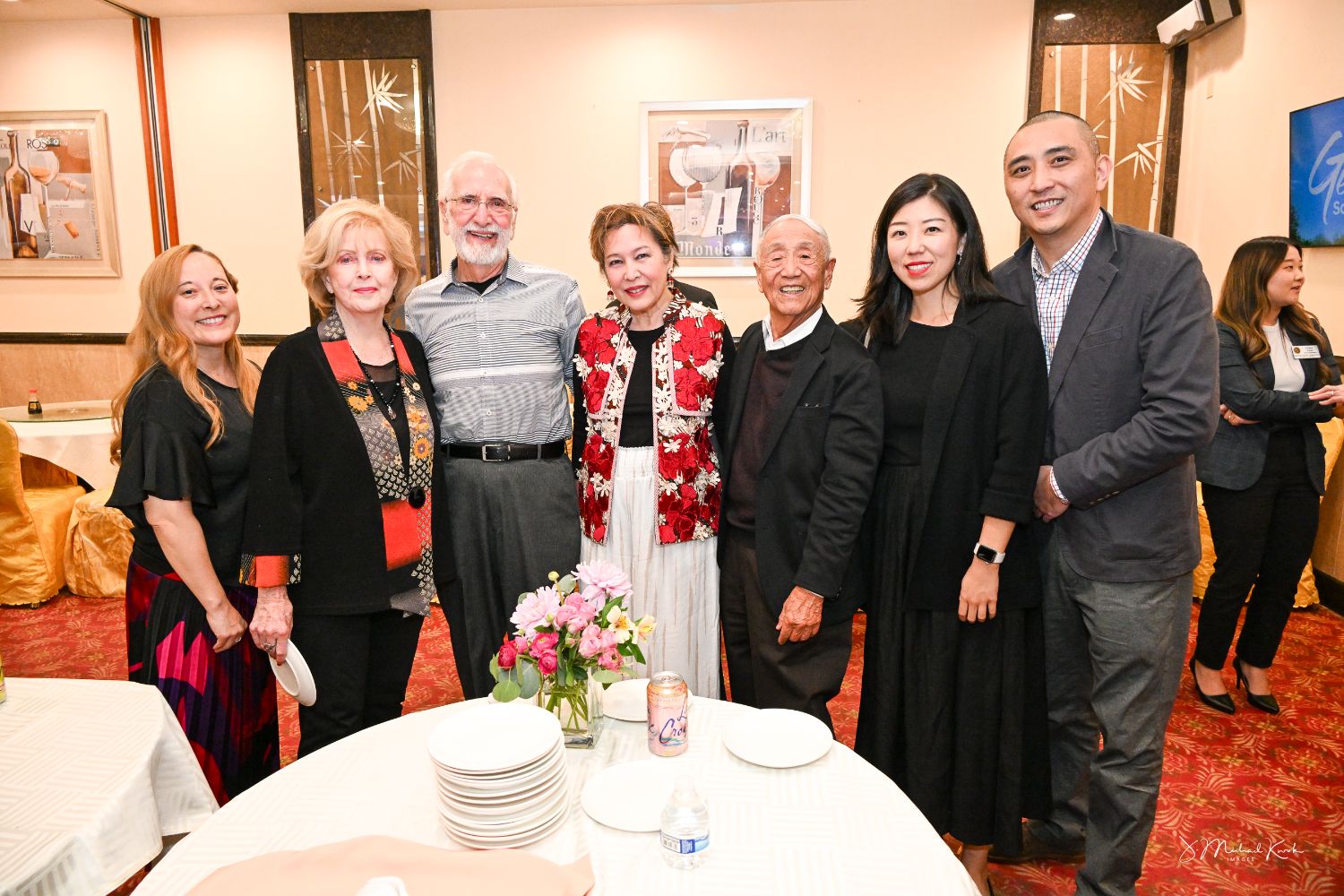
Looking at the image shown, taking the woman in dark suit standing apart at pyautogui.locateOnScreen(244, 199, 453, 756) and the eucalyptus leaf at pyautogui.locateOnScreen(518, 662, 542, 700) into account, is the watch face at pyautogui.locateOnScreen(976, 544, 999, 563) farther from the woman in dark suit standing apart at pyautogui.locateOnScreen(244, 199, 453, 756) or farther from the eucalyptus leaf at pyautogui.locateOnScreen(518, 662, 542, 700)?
the woman in dark suit standing apart at pyautogui.locateOnScreen(244, 199, 453, 756)

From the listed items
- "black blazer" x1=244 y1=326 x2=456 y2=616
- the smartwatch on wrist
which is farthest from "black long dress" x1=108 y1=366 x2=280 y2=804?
the smartwatch on wrist

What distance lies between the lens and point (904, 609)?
1.95 metres

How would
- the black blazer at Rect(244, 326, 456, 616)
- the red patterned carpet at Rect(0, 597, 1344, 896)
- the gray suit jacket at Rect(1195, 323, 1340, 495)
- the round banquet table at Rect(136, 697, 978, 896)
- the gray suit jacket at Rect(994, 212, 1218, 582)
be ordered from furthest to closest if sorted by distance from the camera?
the gray suit jacket at Rect(1195, 323, 1340, 495), the red patterned carpet at Rect(0, 597, 1344, 896), the black blazer at Rect(244, 326, 456, 616), the gray suit jacket at Rect(994, 212, 1218, 582), the round banquet table at Rect(136, 697, 978, 896)

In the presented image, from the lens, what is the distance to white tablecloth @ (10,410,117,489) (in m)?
4.07

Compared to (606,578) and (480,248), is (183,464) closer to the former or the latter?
(480,248)

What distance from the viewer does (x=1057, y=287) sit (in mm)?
1956

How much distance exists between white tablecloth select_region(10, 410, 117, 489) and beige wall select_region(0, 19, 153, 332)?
2082 mm

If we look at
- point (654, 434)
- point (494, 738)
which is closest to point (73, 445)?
point (654, 434)

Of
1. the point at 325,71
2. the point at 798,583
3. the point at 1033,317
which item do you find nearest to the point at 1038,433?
the point at 1033,317

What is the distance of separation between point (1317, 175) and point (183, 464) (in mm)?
4830

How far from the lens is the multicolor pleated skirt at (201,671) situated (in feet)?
6.47

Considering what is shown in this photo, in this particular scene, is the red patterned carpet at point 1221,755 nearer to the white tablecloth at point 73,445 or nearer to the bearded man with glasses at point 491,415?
the white tablecloth at point 73,445

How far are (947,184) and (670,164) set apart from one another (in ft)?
12.7

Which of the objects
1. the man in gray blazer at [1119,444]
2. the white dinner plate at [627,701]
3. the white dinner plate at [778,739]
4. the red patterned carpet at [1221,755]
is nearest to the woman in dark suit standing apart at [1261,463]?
the red patterned carpet at [1221,755]
